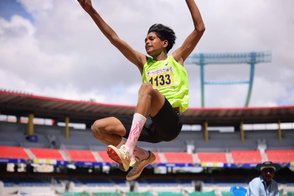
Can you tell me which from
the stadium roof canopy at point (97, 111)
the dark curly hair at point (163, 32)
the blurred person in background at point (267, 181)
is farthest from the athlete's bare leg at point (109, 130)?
the stadium roof canopy at point (97, 111)

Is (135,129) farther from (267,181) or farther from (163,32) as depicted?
(267,181)

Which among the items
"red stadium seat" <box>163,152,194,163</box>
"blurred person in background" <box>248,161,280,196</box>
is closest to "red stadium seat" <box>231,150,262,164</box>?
"red stadium seat" <box>163,152,194,163</box>

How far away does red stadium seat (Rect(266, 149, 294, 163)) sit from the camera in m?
38.2

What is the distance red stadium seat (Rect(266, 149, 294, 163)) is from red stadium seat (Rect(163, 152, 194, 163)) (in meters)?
8.05

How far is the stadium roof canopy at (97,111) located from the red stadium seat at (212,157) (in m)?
4.40

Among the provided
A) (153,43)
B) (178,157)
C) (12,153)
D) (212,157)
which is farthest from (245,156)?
(153,43)

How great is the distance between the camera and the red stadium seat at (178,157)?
3853 centimetres

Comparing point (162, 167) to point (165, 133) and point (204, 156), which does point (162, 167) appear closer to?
point (204, 156)

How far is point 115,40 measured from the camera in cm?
527

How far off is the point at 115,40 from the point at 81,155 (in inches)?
1317

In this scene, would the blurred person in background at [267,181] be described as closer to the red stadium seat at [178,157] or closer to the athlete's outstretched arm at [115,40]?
the athlete's outstretched arm at [115,40]

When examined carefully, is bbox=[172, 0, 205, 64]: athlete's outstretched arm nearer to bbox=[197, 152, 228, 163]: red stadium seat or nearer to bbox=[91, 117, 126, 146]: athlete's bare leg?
bbox=[91, 117, 126, 146]: athlete's bare leg

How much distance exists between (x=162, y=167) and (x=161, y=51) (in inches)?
1333

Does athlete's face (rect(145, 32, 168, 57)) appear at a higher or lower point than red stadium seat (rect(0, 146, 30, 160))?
lower
